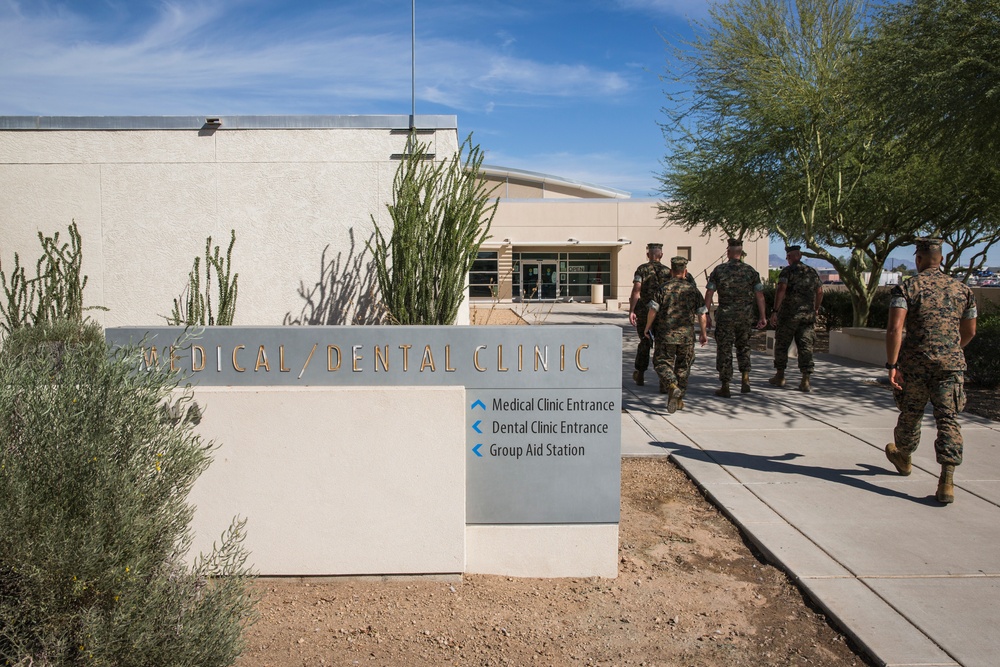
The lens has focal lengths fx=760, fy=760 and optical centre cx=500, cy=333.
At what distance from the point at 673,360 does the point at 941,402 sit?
3.68m

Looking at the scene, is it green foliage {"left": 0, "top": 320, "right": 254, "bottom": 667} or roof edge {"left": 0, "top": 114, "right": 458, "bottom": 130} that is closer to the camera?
green foliage {"left": 0, "top": 320, "right": 254, "bottom": 667}

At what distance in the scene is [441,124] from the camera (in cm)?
725

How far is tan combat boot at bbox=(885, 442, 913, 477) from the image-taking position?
6.10 meters

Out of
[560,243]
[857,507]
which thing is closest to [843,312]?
[857,507]

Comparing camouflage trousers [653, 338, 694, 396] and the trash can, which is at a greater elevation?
the trash can

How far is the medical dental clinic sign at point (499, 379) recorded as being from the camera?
4215mm

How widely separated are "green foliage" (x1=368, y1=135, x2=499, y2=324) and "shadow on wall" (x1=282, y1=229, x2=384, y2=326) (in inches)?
30.3

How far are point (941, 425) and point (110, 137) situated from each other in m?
7.60

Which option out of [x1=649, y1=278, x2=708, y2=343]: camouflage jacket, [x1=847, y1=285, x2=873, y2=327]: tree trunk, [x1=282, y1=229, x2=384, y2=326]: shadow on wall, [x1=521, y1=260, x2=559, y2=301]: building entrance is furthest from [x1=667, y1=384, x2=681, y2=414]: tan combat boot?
[x1=521, y1=260, x2=559, y2=301]: building entrance

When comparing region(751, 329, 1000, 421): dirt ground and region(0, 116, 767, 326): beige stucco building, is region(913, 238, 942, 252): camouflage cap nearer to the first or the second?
region(0, 116, 767, 326): beige stucco building

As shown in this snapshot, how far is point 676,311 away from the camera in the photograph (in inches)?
340

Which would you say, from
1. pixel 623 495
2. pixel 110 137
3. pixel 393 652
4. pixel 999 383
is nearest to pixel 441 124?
pixel 110 137

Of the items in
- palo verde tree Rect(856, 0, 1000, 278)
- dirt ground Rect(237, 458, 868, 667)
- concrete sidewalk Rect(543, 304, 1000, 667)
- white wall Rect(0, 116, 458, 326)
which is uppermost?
palo verde tree Rect(856, 0, 1000, 278)

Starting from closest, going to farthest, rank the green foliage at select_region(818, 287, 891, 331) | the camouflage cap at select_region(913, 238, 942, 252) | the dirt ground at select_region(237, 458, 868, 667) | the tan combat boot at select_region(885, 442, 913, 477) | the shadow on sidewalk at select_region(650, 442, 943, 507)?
the dirt ground at select_region(237, 458, 868, 667)
the camouflage cap at select_region(913, 238, 942, 252)
the shadow on sidewalk at select_region(650, 442, 943, 507)
the tan combat boot at select_region(885, 442, 913, 477)
the green foliage at select_region(818, 287, 891, 331)
